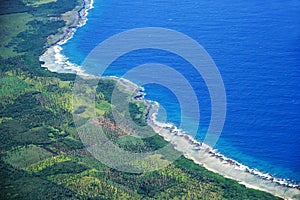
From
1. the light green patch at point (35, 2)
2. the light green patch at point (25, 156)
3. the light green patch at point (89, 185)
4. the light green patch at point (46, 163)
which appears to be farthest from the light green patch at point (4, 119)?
the light green patch at point (35, 2)

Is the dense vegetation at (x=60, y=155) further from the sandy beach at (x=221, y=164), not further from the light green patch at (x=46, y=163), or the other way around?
the sandy beach at (x=221, y=164)

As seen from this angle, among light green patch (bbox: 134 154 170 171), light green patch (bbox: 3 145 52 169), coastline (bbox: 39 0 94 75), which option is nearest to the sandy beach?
light green patch (bbox: 134 154 170 171)

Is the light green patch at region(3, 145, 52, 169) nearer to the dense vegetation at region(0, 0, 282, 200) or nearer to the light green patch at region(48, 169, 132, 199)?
the dense vegetation at region(0, 0, 282, 200)

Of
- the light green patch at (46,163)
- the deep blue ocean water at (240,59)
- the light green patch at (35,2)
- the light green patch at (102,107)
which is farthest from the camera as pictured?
the light green patch at (35,2)

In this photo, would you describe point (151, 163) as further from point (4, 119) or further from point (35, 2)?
point (35, 2)

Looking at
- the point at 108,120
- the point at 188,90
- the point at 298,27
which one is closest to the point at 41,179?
the point at 108,120

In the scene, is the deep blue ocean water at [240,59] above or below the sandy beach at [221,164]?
above
